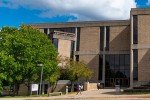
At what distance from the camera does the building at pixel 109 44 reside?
226ft

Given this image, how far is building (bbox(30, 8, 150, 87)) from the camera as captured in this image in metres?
69.0

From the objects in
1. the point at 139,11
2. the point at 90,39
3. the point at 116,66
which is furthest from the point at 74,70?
the point at 139,11

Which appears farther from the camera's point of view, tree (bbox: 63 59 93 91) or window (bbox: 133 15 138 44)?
window (bbox: 133 15 138 44)

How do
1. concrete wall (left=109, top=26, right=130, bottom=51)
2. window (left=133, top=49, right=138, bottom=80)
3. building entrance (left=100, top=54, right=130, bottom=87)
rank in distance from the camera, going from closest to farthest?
1. window (left=133, top=49, right=138, bottom=80)
2. building entrance (left=100, top=54, right=130, bottom=87)
3. concrete wall (left=109, top=26, right=130, bottom=51)

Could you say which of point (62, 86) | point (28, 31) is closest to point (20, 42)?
point (28, 31)

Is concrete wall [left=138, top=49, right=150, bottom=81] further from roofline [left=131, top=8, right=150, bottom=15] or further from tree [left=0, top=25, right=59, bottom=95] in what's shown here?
tree [left=0, top=25, right=59, bottom=95]

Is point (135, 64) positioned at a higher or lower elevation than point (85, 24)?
lower

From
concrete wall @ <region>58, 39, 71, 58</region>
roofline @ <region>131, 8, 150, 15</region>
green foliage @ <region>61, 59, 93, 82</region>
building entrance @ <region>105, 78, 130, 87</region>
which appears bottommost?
building entrance @ <region>105, 78, 130, 87</region>

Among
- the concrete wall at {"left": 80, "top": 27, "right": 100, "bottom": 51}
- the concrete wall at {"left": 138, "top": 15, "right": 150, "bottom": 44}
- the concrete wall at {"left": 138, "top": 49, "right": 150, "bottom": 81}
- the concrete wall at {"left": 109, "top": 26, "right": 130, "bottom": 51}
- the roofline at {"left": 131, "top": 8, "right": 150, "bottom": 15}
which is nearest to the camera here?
the concrete wall at {"left": 138, "top": 49, "right": 150, "bottom": 81}

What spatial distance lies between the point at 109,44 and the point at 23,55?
30257 millimetres

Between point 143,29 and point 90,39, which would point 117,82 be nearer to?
point 90,39

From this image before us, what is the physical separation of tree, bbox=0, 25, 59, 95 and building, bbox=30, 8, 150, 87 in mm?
18327

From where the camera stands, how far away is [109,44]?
78.4 m

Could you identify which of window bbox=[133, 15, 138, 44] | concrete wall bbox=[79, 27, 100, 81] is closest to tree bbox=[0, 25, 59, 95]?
window bbox=[133, 15, 138, 44]
